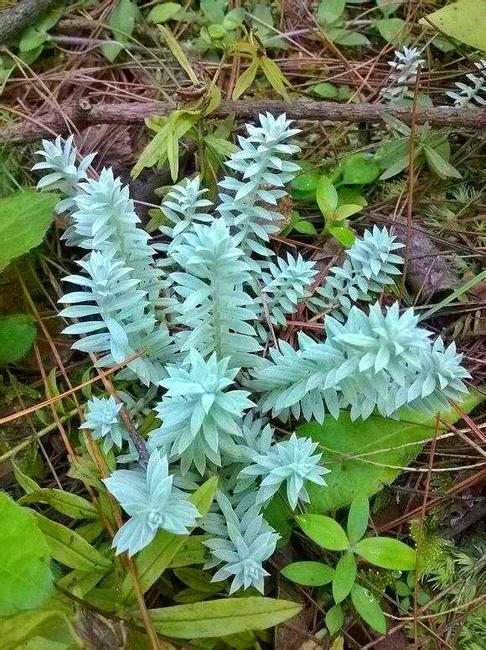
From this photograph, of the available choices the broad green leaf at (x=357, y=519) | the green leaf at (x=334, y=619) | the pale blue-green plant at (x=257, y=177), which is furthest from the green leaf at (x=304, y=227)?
the green leaf at (x=334, y=619)

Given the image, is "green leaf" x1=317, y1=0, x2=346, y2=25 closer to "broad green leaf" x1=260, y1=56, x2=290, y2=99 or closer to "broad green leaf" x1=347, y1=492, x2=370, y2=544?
"broad green leaf" x1=260, y1=56, x2=290, y2=99

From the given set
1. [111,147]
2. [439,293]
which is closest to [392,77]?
[439,293]

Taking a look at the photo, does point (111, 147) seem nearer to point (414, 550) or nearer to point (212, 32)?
point (212, 32)

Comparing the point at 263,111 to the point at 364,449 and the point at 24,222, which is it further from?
the point at 364,449

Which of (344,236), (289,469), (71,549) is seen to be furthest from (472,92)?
(71,549)

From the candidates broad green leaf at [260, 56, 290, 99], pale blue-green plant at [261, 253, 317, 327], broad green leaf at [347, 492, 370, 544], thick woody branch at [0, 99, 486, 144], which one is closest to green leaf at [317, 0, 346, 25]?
broad green leaf at [260, 56, 290, 99]

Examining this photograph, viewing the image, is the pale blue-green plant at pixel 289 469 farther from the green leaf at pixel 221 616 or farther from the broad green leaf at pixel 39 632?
the broad green leaf at pixel 39 632
